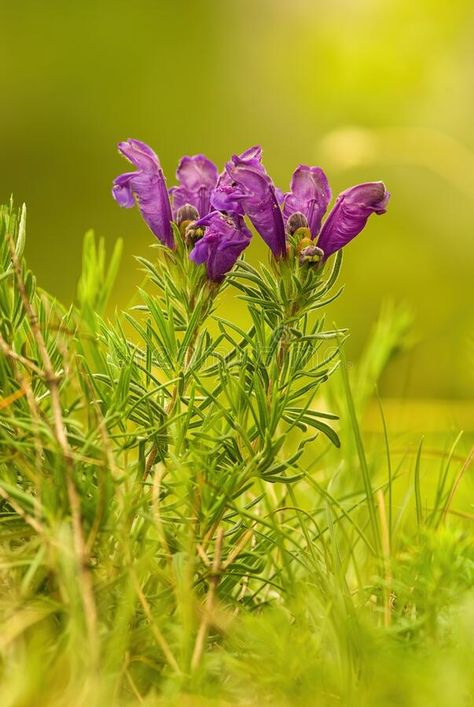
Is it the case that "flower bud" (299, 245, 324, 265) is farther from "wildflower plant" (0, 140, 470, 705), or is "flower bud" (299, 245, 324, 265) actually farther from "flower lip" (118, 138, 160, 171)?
"flower lip" (118, 138, 160, 171)

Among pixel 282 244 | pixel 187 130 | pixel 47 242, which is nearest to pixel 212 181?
pixel 282 244

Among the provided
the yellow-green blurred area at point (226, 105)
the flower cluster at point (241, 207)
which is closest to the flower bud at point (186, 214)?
the flower cluster at point (241, 207)

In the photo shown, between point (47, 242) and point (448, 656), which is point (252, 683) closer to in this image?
point (448, 656)

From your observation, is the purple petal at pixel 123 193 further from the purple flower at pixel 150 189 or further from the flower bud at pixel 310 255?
the flower bud at pixel 310 255

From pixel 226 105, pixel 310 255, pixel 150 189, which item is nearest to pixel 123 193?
pixel 150 189

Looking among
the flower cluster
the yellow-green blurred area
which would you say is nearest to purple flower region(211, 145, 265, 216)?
the flower cluster

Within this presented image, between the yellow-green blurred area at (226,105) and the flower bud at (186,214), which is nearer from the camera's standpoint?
the flower bud at (186,214)

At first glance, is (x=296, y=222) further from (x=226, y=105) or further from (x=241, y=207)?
(x=226, y=105)
